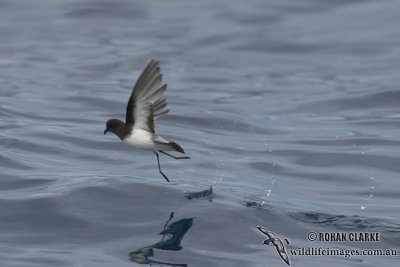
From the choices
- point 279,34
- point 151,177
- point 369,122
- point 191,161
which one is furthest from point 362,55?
point 151,177

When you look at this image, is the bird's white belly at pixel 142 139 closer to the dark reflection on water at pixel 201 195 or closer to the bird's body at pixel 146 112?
the bird's body at pixel 146 112

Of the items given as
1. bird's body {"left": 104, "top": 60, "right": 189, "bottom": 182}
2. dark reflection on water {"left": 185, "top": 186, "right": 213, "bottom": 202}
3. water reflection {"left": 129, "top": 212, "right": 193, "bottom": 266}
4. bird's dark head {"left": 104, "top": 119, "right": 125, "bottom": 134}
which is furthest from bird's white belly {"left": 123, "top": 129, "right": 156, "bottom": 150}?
dark reflection on water {"left": 185, "top": 186, "right": 213, "bottom": 202}

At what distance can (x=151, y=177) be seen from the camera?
1038 cm

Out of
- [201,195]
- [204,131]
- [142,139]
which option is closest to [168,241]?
[142,139]

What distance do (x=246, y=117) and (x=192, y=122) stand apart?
42.0 inches

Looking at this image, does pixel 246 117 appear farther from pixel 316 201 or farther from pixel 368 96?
pixel 316 201

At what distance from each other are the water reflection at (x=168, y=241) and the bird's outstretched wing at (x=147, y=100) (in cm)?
98

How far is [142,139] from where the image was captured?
7.63m

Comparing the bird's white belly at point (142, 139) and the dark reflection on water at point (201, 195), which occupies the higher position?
the bird's white belly at point (142, 139)

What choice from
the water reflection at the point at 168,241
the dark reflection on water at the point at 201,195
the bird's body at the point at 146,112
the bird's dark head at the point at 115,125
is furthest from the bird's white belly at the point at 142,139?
the dark reflection on water at the point at 201,195

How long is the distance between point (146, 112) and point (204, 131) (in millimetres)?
6453

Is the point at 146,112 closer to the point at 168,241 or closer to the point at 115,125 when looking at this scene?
the point at 115,125

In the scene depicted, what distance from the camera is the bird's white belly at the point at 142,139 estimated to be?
7621 millimetres

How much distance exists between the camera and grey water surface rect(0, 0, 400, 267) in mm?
8531
